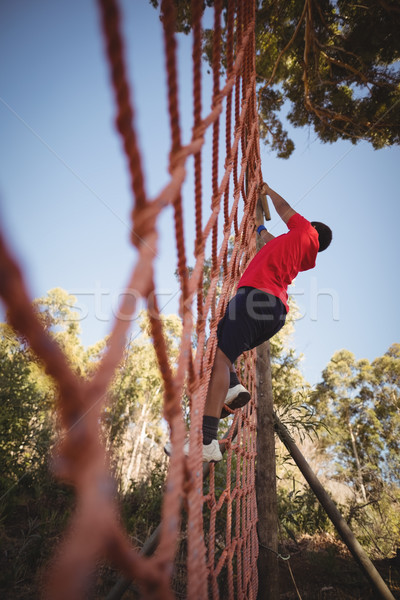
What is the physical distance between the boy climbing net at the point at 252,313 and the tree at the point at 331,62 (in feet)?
10.5

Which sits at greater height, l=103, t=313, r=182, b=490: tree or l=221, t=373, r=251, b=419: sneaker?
l=103, t=313, r=182, b=490: tree

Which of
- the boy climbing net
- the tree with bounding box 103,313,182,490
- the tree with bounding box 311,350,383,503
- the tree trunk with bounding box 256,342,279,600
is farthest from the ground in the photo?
the tree with bounding box 311,350,383,503

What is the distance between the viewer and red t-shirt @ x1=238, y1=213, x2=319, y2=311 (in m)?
1.38

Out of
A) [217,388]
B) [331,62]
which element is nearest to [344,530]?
[217,388]

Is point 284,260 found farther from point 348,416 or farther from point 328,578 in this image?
point 348,416

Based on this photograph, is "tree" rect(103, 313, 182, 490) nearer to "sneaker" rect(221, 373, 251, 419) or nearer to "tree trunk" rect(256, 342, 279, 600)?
"tree trunk" rect(256, 342, 279, 600)

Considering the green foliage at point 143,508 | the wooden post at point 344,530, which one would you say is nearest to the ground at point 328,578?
the wooden post at point 344,530

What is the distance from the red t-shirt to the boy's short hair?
23 cm

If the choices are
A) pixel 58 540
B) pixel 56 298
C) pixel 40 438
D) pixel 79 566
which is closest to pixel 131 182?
pixel 79 566

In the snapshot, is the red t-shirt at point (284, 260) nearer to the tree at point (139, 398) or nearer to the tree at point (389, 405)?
the tree at point (139, 398)

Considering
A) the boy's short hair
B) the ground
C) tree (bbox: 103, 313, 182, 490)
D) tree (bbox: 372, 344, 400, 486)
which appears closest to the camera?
the boy's short hair

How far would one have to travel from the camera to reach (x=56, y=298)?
14445mm

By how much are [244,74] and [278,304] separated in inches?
58.5

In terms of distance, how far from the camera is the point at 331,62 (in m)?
3.74
